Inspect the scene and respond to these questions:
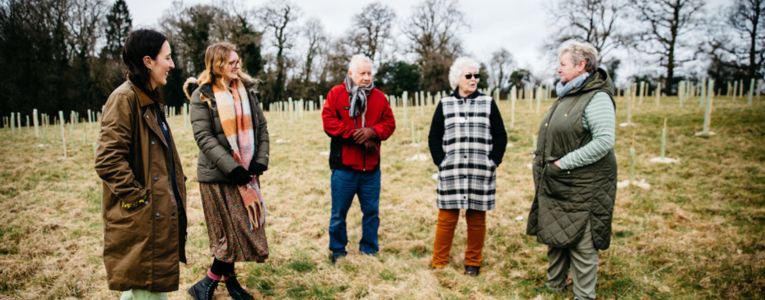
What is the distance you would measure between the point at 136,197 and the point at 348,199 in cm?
202

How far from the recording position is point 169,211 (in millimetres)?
2072

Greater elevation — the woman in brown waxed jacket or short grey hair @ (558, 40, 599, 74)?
short grey hair @ (558, 40, 599, 74)

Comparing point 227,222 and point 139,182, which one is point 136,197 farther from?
point 227,222

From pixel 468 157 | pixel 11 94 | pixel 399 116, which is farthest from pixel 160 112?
pixel 11 94

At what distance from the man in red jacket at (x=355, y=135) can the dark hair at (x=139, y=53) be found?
5.45 ft

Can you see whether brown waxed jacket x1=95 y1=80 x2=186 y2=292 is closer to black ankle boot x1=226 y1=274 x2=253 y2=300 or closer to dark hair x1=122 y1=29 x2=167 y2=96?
dark hair x1=122 y1=29 x2=167 y2=96

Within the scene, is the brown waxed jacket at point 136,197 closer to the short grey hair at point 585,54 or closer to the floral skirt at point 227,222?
the floral skirt at point 227,222

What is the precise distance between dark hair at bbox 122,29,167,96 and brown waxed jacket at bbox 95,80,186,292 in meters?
0.05

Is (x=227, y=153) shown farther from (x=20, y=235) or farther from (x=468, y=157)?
(x=20, y=235)

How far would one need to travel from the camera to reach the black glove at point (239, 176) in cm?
267

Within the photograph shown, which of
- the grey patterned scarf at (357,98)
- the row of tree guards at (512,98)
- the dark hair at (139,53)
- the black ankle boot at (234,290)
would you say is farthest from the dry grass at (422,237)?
the row of tree guards at (512,98)

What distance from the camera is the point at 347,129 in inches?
140

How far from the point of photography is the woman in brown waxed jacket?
1.93m

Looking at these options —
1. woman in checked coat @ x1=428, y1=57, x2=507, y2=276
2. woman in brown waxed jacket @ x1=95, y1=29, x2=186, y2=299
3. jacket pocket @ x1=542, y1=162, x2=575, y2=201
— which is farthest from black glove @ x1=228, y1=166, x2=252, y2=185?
jacket pocket @ x1=542, y1=162, x2=575, y2=201
